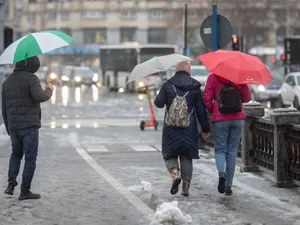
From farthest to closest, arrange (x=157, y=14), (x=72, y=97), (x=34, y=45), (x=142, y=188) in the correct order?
1. (x=157, y=14)
2. (x=72, y=97)
3. (x=142, y=188)
4. (x=34, y=45)

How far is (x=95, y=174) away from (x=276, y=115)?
320 cm

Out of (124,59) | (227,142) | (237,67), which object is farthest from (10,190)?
(124,59)

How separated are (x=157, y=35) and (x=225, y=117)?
101392 millimetres

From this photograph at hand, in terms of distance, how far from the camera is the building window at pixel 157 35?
11119 centimetres

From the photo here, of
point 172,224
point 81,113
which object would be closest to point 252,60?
point 172,224

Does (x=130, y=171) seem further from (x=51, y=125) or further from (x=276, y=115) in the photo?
(x=51, y=125)

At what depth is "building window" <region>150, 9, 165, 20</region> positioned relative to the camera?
111m

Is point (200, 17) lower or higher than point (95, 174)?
higher

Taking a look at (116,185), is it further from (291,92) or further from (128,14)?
(128,14)

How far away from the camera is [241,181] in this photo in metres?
12.5

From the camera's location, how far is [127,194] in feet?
36.6

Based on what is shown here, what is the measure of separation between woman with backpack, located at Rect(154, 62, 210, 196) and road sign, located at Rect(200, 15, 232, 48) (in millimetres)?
5299

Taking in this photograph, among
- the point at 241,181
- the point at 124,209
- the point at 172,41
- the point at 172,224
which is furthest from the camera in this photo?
the point at 172,41

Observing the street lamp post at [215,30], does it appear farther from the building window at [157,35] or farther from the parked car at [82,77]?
the building window at [157,35]
